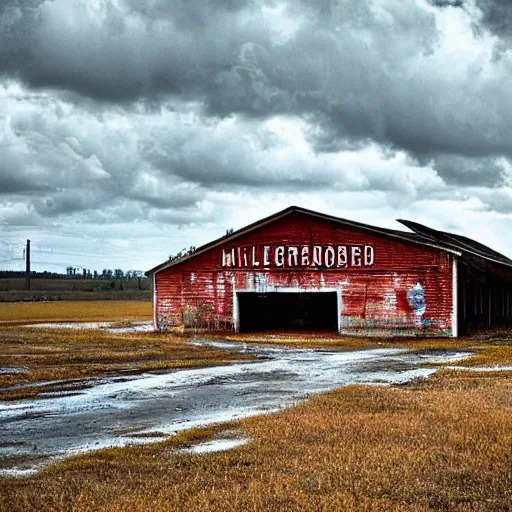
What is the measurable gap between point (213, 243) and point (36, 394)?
2181cm

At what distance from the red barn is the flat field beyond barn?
59.4 ft

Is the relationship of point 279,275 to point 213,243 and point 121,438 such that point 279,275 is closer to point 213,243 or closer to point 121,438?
point 213,243

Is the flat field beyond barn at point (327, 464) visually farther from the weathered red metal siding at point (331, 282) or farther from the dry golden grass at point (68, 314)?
the dry golden grass at point (68, 314)

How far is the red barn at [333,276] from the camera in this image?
118 ft

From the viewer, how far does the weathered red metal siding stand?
35844 mm

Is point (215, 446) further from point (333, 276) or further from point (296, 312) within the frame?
point (296, 312)

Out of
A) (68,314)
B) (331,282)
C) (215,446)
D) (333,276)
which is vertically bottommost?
(215,446)

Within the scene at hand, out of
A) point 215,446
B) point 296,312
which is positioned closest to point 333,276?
point 296,312

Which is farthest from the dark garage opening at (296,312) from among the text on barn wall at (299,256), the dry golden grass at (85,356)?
the dry golden grass at (85,356)

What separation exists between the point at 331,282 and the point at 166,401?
2162 cm

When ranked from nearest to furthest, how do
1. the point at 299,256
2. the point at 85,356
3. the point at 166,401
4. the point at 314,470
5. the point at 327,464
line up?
the point at 314,470
the point at 327,464
the point at 166,401
the point at 85,356
the point at 299,256

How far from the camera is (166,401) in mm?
16688

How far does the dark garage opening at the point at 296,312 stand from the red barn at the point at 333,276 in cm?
149

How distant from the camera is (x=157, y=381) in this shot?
66.7 feet
